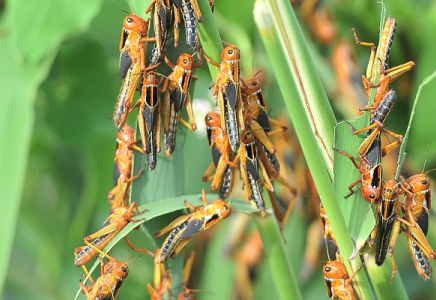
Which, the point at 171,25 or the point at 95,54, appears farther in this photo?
the point at 95,54

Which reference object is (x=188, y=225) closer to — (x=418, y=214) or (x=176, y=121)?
(x=176, y=121)

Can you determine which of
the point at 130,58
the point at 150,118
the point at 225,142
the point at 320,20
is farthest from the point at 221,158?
the point at 320,20

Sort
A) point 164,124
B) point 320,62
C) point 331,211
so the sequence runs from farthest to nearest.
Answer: point 320,62 → point 164,124 → point 331,211

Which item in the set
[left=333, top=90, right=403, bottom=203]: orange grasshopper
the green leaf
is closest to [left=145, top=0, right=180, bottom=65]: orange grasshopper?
[left=333, top=90, right=403, bottom=203]: orange grasshopper

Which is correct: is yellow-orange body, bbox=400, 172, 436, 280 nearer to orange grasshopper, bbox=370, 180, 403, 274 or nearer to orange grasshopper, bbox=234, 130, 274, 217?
orange grasshopper, bbox=370, 180, 403, 274

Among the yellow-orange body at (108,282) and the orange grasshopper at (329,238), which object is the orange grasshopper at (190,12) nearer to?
the orange grasshopper at (329,238)

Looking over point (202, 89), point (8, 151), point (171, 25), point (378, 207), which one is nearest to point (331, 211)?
point (378, 207)

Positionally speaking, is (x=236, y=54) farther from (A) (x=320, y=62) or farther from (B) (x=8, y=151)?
(A) (x=320, y=62)
